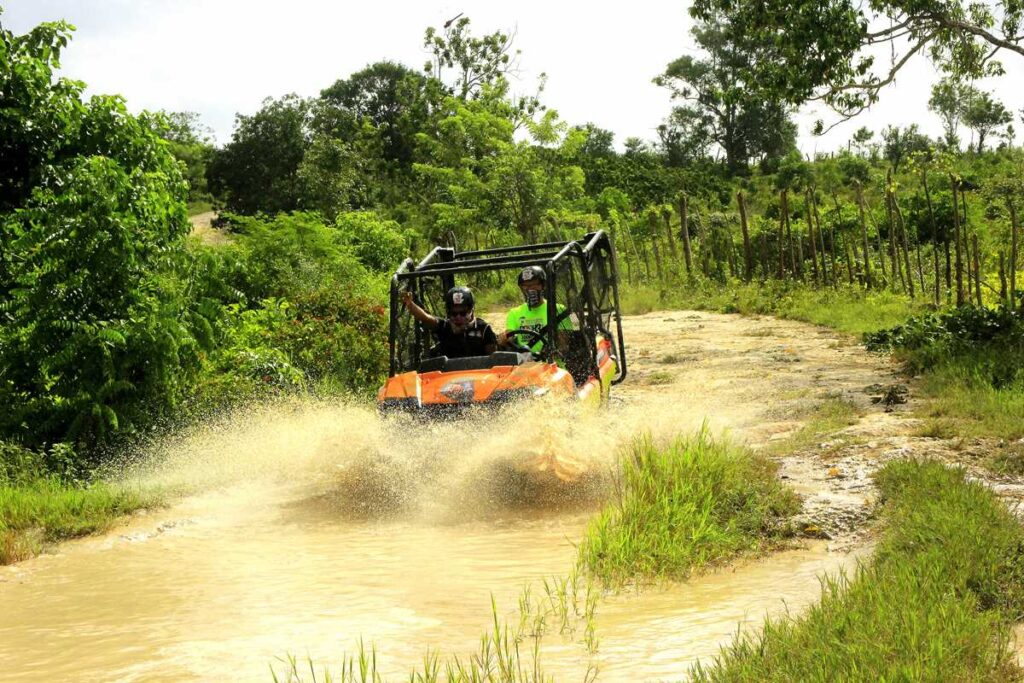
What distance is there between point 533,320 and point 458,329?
0.80m

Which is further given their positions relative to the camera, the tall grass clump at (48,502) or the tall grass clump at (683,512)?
the tall grass clump at (48,502)

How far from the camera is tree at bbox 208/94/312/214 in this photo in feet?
153

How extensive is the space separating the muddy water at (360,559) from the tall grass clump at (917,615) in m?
0.39

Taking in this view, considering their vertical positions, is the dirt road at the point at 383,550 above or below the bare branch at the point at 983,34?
below

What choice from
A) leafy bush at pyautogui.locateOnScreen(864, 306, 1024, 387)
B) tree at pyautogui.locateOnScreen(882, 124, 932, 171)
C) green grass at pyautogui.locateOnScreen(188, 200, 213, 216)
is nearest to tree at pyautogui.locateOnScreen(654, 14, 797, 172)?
tree at pyautogui.locateOnScreen(882, 124, 932, 171)

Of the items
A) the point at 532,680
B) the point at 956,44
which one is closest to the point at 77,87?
the point at 532,680

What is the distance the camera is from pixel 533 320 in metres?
9.38

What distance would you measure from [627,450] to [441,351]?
205 cm

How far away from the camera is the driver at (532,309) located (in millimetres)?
8758

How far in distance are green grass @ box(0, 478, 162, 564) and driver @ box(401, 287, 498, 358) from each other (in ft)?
8.51

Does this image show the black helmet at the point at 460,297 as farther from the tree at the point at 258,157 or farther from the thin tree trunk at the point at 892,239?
the tree at the point at 258,157

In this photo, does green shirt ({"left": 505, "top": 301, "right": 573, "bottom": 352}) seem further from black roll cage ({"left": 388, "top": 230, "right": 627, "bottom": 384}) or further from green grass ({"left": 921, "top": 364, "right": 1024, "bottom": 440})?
green grass ({"left": 921, "top": 364, "right": 1024, "bottom": 440})

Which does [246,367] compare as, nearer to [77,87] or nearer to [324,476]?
[324,476]

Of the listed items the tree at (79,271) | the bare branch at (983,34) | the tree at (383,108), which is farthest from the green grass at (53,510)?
the tree at (383,108)
